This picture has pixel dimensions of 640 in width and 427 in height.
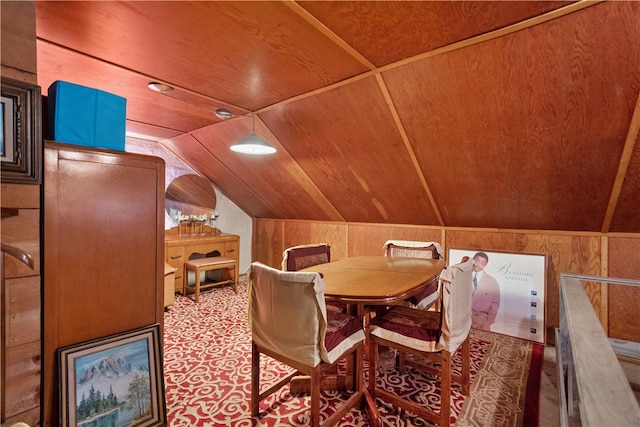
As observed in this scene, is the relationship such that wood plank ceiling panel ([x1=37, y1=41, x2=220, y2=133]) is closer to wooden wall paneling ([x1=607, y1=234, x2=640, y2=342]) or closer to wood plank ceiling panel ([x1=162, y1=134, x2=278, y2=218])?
wood plank ceiling panel ([x1=162, y1=134, x2=278, y2=218])

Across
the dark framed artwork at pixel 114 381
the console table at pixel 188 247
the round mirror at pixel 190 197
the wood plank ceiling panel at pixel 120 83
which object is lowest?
the dark framed artwork at pixel 114 381

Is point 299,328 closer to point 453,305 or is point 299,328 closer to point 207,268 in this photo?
point 453,305

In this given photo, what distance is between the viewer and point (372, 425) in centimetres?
176

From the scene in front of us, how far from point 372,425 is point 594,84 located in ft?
7.98

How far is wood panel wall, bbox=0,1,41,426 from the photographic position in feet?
3.69

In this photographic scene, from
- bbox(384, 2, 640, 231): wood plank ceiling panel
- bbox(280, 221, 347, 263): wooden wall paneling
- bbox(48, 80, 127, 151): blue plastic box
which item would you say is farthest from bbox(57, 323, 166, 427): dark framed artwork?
bbox(280, 221, 347, 263): wooden wall paneling

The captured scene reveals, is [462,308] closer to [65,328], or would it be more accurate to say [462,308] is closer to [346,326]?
[346,326]

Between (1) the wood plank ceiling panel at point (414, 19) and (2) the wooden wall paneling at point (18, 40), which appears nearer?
(2) the wooden wall paneling at point (18, 40)

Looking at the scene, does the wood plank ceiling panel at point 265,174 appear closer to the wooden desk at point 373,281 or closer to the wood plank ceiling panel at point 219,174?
the wood plank ceiling panel at point 219,174

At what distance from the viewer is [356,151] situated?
2912 mm

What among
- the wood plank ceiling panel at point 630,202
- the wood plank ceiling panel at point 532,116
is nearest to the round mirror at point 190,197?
the wood plank ceiling panel at point 532,116

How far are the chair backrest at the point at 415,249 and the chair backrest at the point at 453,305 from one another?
48.5 inches

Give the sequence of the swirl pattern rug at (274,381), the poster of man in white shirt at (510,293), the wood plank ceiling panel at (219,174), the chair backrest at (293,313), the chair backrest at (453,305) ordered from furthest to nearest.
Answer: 1. the wood plank ceiling panel at (219,174)
2. the poster of man in white shirt at (510,293)
3. the swirl pattern rug at (274,381)
4. the chair backrest at (453,305)
5. the chair backrest at (293,313)

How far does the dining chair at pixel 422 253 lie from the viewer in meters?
2.64
